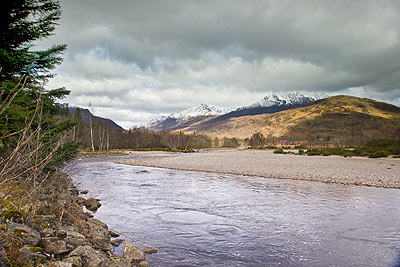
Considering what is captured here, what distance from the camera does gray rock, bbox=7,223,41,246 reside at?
15.0 feet

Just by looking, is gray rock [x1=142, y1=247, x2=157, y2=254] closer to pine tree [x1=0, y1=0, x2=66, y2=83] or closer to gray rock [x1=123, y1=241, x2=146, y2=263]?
gray rock [x1=123, y1=241, x2=146, y2=263]

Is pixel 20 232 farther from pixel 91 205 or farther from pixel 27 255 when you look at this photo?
pixel 91 205

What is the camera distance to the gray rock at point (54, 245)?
193 inches

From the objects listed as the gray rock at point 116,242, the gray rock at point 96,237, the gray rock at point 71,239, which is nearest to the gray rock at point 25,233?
the gray rock at point 71,239

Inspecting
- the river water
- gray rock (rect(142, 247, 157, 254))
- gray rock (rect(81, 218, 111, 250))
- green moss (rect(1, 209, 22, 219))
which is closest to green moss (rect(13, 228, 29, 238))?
Result: green moss (rect(1, 209, 22, 219))

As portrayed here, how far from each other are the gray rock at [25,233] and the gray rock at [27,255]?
9.4 inches

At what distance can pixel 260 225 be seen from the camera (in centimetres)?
1030

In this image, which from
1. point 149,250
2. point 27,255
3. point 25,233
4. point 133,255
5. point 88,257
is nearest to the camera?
point 27,255

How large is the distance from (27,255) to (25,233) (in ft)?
2.84

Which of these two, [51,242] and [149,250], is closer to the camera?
[51,242]

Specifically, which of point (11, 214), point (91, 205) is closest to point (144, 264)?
point (11, 214)

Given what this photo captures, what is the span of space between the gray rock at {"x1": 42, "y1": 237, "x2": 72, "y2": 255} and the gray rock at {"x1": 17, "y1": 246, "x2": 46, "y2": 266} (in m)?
0.39

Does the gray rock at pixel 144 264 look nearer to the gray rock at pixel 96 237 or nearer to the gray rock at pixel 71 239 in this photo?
the gray rock at pixel 96 237

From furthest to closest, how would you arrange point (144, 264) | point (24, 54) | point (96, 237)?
point (24, 54) → point (96, 237) → point (144, 264)
